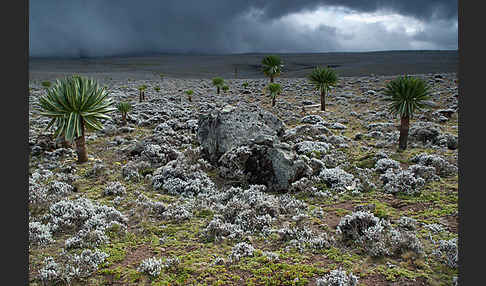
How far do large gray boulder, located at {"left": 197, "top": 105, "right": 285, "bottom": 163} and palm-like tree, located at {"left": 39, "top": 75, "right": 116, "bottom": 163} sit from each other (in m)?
4.77

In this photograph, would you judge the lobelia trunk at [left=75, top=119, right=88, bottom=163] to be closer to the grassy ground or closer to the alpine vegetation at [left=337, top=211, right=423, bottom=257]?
the grassy ground

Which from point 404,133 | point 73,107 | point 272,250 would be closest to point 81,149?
point 73,107

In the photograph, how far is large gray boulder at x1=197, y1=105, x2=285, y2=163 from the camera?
1198 centimetres

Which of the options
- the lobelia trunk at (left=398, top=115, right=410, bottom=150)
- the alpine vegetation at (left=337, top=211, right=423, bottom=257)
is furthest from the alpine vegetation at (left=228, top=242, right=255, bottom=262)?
the lobelia trunk at (left=398, top=115, right=410, bottom=150)

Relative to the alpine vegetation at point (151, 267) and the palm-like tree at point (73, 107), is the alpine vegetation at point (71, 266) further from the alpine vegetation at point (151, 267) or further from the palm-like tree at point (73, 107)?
the palm-like tree at point (73, 107)

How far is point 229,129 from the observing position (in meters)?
12.2

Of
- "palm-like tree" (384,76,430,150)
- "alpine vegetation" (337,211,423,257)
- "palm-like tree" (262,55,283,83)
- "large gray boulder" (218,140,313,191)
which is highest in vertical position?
"palm-like tree" (262,55,283,83)

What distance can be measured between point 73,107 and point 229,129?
666 cm

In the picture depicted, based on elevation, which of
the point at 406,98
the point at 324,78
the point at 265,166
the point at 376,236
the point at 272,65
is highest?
the point at 272,65

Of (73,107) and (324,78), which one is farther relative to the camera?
(324,78)

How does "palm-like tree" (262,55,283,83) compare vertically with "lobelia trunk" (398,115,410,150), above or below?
above

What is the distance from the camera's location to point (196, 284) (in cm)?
510

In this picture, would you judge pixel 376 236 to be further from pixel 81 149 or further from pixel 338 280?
pixel 81 149

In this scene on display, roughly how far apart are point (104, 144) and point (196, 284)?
508 inches
